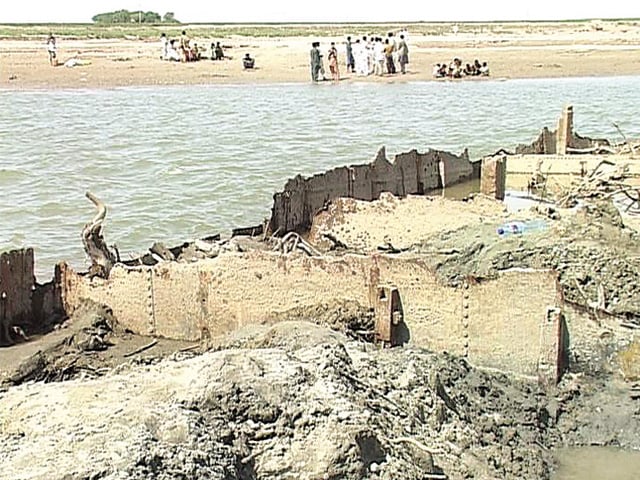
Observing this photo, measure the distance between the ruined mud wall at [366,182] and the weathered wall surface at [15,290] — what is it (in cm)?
338

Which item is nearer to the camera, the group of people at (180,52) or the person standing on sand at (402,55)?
the person standing on sand at (402,55)

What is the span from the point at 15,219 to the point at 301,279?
8921 millimetres

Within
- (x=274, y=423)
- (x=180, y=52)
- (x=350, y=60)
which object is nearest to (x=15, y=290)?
(x=274, y=423)

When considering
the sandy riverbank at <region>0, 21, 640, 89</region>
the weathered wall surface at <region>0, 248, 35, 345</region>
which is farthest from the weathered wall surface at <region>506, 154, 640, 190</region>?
the sandy riverbank at <region>0, 21, 640, 89</region>

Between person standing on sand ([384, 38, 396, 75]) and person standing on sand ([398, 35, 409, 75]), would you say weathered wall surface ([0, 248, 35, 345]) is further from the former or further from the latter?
person standing on sand ([398, 35, 409, 75])

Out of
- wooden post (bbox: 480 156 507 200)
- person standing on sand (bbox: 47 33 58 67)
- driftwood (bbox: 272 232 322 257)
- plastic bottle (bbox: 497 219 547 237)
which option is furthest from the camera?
person standing on sand (bbox: 47 33 58 67)

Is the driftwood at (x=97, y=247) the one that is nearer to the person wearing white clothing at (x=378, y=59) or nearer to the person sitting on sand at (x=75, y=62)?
the person wearing white clothing at (x=378, y=59)

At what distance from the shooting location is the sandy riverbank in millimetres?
38594

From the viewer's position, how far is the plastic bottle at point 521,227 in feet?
32.4

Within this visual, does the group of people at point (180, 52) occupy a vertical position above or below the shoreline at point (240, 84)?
above

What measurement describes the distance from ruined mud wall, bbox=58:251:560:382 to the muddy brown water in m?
0.74

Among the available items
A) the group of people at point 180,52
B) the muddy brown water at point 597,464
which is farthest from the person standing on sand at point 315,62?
the muddy brown water at point 597,464

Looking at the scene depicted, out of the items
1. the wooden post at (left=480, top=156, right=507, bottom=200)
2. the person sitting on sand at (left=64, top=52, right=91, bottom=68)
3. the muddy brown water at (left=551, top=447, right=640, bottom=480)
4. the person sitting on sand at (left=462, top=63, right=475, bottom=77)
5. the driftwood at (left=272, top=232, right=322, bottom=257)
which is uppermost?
the driftwood at (left=272, top=232, right=322, bottom=257)

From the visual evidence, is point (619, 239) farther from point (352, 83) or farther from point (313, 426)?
point (352, 83)
